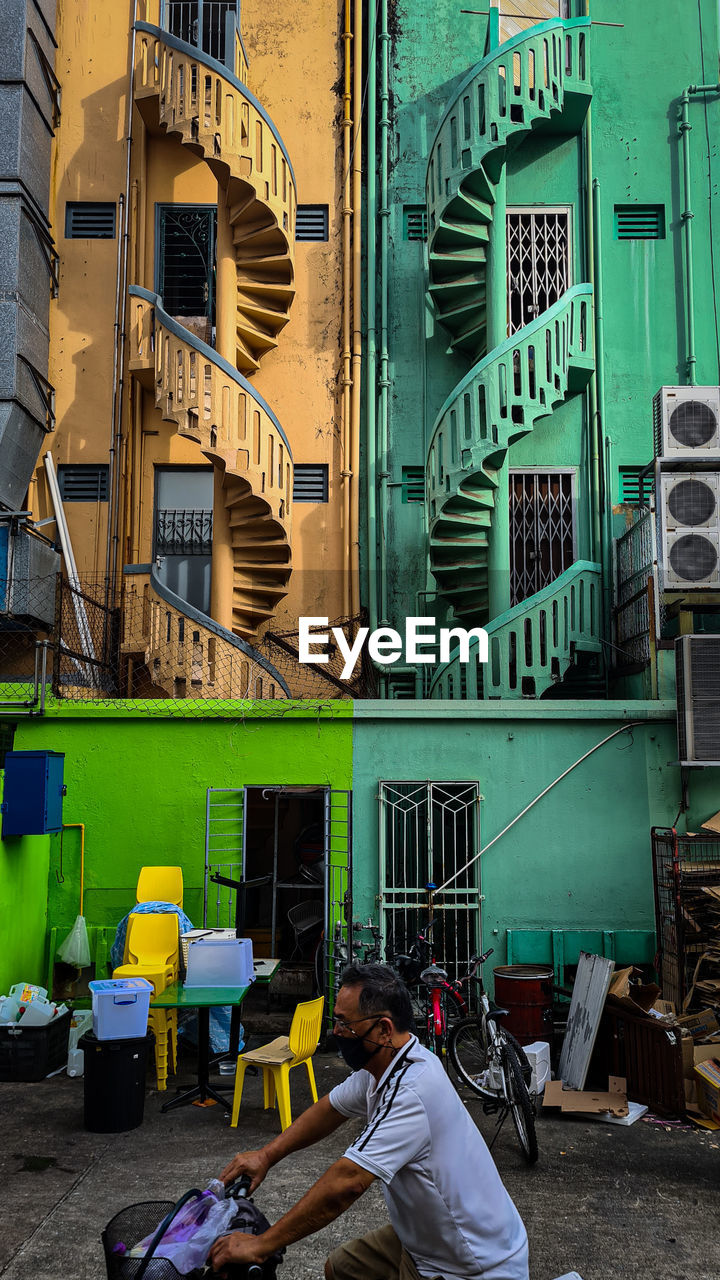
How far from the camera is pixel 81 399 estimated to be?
13156mm

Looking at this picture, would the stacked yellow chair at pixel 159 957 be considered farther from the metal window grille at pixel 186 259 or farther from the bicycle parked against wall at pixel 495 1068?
the metal window grille at pixel 186 259

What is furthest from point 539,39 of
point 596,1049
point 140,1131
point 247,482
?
point 140,1131

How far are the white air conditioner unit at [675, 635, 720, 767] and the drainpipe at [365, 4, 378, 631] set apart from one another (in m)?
4.44

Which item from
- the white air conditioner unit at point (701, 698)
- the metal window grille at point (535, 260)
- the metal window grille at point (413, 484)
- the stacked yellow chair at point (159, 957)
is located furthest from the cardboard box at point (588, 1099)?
the metal window grille at point (535, 260)

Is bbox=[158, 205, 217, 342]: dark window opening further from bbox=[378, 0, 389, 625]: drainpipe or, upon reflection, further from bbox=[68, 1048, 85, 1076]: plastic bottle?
bbox=[68, 1048, 85, 1076]: plastic bottle

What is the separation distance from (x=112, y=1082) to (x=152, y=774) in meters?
3.39

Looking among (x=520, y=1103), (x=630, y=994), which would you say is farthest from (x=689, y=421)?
(x=520, y=1103)

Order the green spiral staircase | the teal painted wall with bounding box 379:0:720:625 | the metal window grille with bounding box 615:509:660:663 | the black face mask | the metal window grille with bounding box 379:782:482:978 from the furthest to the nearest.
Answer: the teal painted wall with bounding box 379:0:720:625 < the green spiral staircase < the metal window grille with bounding box 615:509:660:663 < the metal window grille with bounding box 379:782:482:978 < the black face mask

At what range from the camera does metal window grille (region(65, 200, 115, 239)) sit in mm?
13453

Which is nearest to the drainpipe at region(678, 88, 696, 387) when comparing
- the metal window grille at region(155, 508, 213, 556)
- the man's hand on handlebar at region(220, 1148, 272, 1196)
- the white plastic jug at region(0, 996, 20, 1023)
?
the metal window grille at region(155, 508, 213, 556)

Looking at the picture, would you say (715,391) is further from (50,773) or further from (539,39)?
(50,773)

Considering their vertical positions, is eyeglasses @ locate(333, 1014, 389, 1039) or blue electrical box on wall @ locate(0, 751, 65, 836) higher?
blue electrical box on wall @ locate(0, 751, 65, 836)

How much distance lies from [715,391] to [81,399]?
25.6 feet

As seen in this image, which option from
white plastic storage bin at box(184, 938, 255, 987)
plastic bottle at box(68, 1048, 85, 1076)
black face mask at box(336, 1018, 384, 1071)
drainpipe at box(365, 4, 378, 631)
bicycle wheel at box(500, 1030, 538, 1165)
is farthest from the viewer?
drainpipe at box(365, 4, 378, 631)
